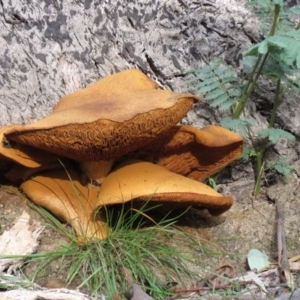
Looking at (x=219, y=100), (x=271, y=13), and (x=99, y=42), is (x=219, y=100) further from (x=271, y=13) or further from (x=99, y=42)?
(x=99, y=42)

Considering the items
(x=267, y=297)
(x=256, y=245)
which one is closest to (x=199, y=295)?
(x=267, y=297)

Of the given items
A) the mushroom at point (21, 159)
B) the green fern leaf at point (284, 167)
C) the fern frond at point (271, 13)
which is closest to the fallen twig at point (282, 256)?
the green fern leaf at point (284, 167)

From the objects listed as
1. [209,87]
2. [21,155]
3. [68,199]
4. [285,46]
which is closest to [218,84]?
[209,87]

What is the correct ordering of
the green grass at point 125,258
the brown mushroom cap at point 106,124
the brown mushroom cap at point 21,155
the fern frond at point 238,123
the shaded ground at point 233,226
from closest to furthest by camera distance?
the brown mushroom cap at point 106,124 → the green grass at point 125,258 → the brown mushroom cap at point 21,155 → the shaded ground at point 233,226 → the fern frond at point 238,123

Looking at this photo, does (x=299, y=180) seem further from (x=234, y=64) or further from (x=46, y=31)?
(x=46, y=31)

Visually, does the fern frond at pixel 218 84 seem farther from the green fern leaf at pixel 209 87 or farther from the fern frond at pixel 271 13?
the fern frond at pixel 271 13
